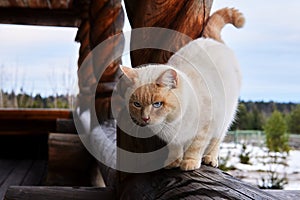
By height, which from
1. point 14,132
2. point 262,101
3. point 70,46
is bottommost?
point 14,132

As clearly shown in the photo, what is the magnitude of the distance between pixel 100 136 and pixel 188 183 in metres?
1.24

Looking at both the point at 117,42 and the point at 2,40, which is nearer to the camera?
the point at 117,42

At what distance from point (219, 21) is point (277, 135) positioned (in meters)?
4.81

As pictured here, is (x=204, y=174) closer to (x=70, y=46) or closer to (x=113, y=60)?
(x=113, y=60)

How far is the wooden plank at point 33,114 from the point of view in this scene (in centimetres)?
360

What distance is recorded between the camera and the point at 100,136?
6.37 feet

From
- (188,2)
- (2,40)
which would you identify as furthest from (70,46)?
(188,2)

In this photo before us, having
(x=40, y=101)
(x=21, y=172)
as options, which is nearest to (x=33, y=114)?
(x=40, y=101)

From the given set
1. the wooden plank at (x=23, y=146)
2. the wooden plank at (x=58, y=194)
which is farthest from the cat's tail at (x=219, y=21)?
the wooden plank at (x=23, y=146)

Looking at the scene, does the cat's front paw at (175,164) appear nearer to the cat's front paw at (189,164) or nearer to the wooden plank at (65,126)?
the cat's front paw at (189,164)


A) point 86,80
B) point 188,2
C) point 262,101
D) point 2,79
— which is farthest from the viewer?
point 262,101

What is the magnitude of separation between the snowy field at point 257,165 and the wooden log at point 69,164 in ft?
8.43

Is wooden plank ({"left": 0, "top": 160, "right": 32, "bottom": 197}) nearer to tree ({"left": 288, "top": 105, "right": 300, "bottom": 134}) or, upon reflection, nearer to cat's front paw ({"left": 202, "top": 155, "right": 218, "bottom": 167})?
cat's front paw ({"left": 202, "top": 155, "right": 218, "bottom": 167})

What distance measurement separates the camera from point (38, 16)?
11.3 ft
